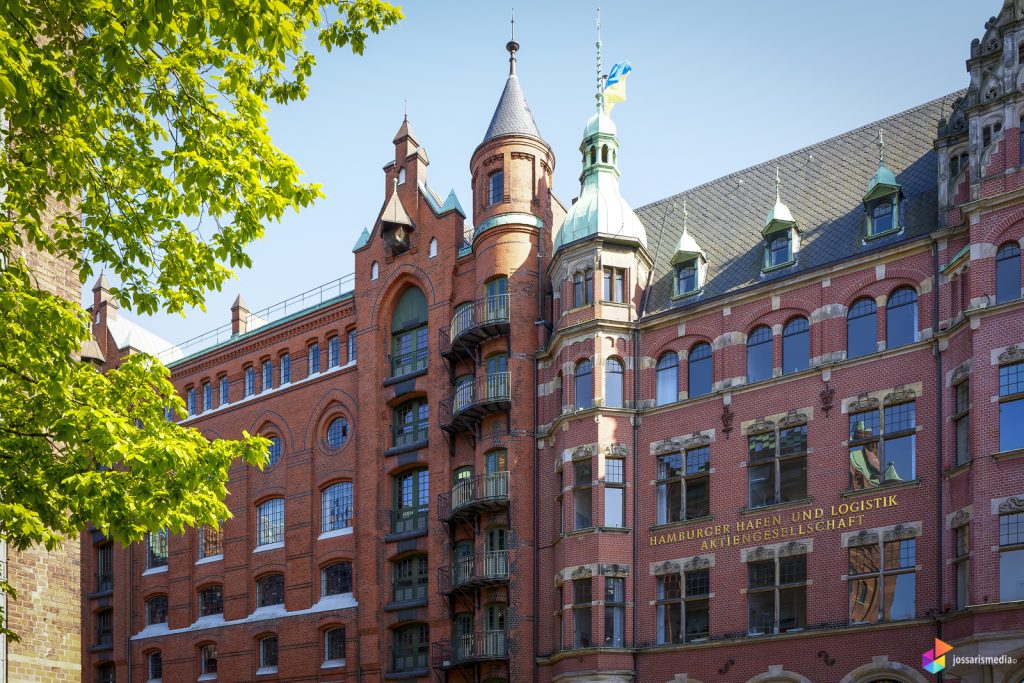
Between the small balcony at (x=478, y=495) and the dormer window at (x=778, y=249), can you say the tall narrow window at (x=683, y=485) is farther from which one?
the dormer window at (x=778, y=249)

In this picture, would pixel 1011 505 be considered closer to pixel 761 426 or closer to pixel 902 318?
pixel 902 318

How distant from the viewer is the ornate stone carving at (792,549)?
3444 cm

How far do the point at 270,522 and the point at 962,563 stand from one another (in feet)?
92.8

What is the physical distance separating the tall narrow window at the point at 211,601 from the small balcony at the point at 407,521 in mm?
9730

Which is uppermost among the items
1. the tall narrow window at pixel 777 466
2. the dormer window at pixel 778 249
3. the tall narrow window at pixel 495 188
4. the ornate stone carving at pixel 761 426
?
the tall narrow window at pixel 495 188

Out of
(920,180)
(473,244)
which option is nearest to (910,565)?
(920,180)

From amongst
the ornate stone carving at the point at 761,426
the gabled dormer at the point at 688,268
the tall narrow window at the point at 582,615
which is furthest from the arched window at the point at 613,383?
the tall narrow window at the point at 582,615

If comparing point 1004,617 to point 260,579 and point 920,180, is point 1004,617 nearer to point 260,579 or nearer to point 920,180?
point 920,180

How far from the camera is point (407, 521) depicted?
4569cm

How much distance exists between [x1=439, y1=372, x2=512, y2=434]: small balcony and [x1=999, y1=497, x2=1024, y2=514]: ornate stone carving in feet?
54.3

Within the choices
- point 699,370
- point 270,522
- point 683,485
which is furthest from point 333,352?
point 683,485

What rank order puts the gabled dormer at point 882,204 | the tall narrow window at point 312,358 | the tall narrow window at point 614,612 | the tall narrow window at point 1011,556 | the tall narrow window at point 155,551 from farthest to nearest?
1. the tall narrow window at point 155,551
2. the tall narrow window at point 312,358
3. the tall narrow window at point 614,612
4. the gabled dormer at point 882,204
5. the tall narrow window at point 1011,556

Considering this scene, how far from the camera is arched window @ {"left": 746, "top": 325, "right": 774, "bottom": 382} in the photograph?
3681 cm

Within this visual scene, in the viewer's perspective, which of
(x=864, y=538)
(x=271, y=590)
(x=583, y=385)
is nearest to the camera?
(x=864, y=538)
